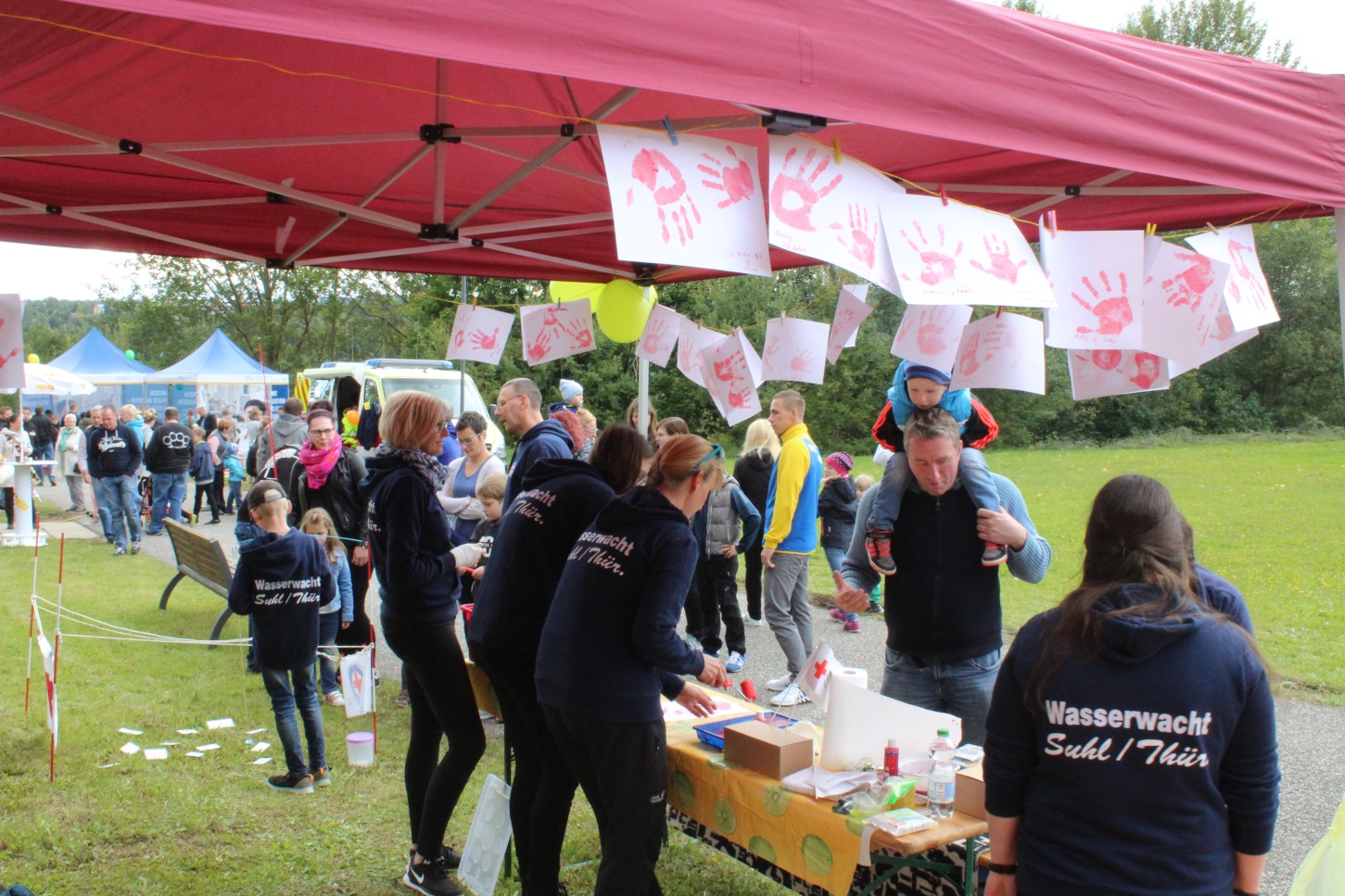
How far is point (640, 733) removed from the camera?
265 centimetres

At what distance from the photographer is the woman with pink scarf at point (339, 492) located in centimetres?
587

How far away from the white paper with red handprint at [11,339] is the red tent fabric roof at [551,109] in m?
0.47

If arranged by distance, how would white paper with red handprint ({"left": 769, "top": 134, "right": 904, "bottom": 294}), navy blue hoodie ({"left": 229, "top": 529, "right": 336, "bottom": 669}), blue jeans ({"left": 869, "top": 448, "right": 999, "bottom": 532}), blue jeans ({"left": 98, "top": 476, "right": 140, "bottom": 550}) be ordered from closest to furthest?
white paper with red handprint ({"left": 769, "top": 134, "right": 904, "bottom": 294}) < blue jeans ({"left": 869, "top": 448, "right": 999, "bottom": 532}) < navy blue hoodie ({"left": 229, "top": 529, "right": 336, "bottom": 669}) < blue jeans ({"left": 98, "top": 476, "right": 140, "bottom": 550})

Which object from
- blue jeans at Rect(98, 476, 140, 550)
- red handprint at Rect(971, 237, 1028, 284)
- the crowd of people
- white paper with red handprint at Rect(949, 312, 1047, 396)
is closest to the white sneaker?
the crowd of people

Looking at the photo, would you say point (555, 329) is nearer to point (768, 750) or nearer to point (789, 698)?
point (789, 698)

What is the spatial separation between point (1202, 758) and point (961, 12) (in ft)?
5.32

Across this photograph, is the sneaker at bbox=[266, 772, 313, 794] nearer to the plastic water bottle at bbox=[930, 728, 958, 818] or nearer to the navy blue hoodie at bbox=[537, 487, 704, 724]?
the navy blue hoodie at bbox=[537, 487, 704, 724]

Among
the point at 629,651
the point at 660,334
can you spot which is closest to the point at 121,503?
the point at 660,334

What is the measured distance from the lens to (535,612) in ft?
10.1

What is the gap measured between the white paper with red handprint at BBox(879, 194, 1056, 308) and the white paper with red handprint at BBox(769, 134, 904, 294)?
0.04 metres

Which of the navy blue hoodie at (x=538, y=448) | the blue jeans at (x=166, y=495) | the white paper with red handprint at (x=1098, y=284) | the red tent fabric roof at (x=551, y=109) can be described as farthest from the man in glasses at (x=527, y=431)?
the blue jeans at (x=166, y=495)

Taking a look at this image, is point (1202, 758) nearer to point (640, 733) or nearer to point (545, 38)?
point (640, 733)

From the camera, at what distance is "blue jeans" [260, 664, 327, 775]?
170 inches

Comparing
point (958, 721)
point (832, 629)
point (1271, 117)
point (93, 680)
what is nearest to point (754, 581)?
point (832, 629)
